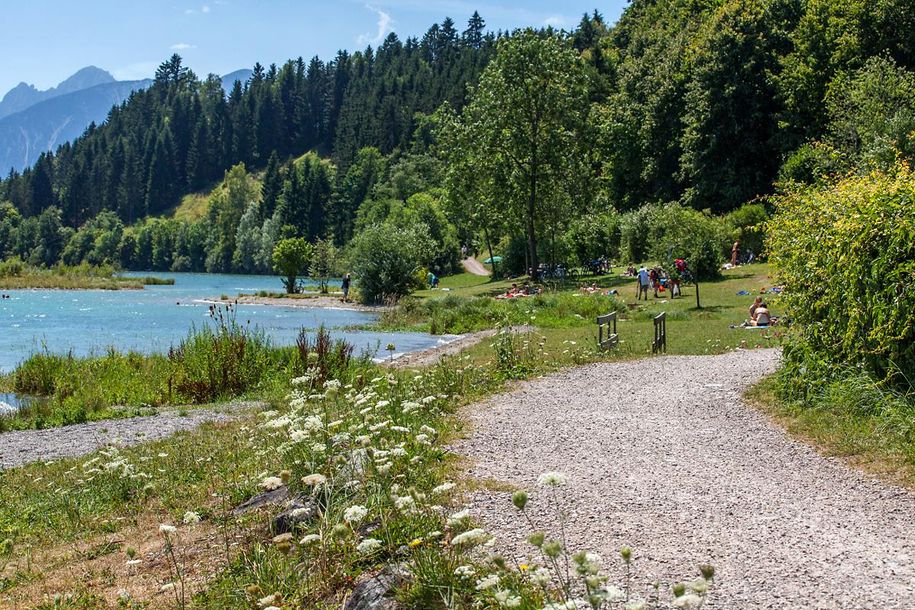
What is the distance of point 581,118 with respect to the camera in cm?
5000

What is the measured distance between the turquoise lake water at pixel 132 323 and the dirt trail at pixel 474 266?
2361cm

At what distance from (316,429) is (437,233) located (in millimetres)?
71128

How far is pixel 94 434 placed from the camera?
1421cm

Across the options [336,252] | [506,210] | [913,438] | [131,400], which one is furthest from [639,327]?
[336,252]

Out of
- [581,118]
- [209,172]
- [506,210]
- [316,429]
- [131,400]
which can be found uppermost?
[209,172]

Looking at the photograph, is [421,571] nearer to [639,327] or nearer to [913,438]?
[913,438]

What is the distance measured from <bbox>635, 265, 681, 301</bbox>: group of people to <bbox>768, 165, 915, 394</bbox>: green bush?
22319 millimetres

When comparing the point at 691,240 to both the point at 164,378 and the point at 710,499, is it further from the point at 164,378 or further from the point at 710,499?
the point at 710,499

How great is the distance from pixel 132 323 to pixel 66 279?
5089cm

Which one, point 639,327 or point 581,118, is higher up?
point 581,118

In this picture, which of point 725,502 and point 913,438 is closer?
point 725,502

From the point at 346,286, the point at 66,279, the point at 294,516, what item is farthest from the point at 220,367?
the point at 66,279

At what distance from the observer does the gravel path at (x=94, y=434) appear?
41.9 ft

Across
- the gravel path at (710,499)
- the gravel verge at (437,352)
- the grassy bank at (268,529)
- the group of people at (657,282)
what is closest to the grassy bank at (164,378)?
the gravel verge at (437,352)
